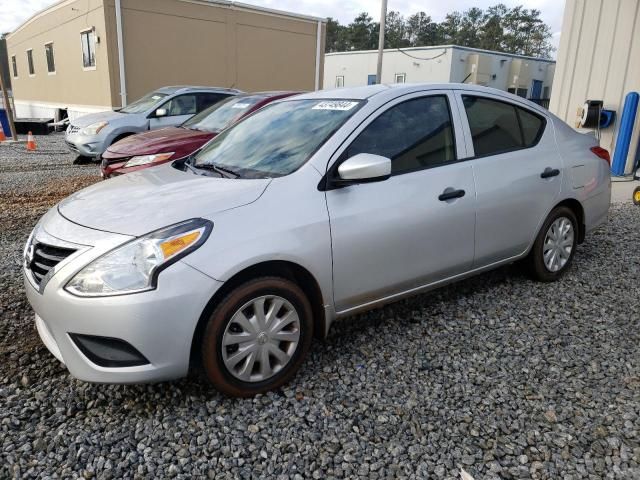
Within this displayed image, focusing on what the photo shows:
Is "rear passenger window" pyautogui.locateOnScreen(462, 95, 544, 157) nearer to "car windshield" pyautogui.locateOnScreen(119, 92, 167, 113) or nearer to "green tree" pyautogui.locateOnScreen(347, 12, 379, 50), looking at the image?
"car windshield" pyautogui.locateOnScreen(119, 92, 167, 113)

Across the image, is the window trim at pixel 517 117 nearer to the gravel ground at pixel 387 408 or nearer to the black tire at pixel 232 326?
the gravel ground at pixel 387 408

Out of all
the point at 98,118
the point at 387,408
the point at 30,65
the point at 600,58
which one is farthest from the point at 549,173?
the point at 30,65

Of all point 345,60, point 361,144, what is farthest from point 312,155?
point 345,60

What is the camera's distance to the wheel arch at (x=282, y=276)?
2480 millimetres

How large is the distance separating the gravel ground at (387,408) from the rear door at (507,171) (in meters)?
0.56

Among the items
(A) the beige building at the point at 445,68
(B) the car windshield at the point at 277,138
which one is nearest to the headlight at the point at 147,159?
(B) the car windshield at the point at 277,138

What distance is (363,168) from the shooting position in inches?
108

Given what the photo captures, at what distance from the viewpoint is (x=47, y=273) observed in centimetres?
249

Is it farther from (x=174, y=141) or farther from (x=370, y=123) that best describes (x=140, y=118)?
(x=370, y=123)

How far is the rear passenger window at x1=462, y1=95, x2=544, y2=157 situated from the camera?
3.60 metres

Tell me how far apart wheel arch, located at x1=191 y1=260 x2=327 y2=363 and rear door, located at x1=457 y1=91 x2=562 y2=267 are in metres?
1.32

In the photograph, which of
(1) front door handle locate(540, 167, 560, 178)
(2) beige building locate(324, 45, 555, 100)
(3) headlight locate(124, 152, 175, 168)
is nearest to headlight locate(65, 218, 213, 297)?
(1) front door handle locate(540, 167, 560, 178)

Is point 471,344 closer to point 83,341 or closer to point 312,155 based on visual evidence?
point 312,155

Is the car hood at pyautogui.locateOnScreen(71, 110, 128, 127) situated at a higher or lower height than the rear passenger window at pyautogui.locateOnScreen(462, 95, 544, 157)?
lower
